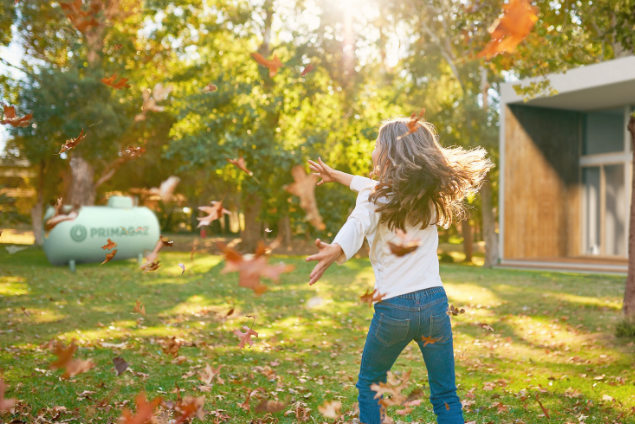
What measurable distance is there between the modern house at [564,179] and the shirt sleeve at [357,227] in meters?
15.6

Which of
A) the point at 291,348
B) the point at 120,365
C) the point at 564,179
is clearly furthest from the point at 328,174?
Answer: the point at 564,179

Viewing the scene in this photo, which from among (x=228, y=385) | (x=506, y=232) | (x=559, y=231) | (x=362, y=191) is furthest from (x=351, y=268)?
(x=362, y=191)

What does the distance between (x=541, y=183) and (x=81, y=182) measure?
1702 cm

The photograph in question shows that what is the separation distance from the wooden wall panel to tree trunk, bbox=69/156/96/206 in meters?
15.5

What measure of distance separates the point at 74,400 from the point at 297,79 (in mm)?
19260

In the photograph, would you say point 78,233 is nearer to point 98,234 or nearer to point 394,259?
point 98,234

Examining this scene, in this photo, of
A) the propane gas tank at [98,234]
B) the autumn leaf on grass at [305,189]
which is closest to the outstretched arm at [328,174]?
the autumn leaf on grass at [305,189]

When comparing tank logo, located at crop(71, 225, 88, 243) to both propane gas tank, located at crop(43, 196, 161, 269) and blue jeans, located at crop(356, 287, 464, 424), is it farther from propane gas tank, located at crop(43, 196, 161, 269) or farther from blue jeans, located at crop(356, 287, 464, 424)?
blue jeans, located at crop(356, 287, 464, 424)

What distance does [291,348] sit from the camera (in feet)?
21.8

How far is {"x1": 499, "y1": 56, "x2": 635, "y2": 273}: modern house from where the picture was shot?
58.2 ft

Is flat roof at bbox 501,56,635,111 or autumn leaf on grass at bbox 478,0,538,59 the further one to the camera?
flat roof at bbox 501,56,635,111

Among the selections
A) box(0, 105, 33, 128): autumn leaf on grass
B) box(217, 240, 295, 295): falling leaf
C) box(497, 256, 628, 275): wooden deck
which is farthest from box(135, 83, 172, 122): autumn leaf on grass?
box(497, 256, 628, 275): wooden deck

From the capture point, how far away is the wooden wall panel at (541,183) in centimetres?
1791

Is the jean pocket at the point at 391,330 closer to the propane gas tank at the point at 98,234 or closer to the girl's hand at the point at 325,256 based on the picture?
the girl's hand at the point at 325,256
